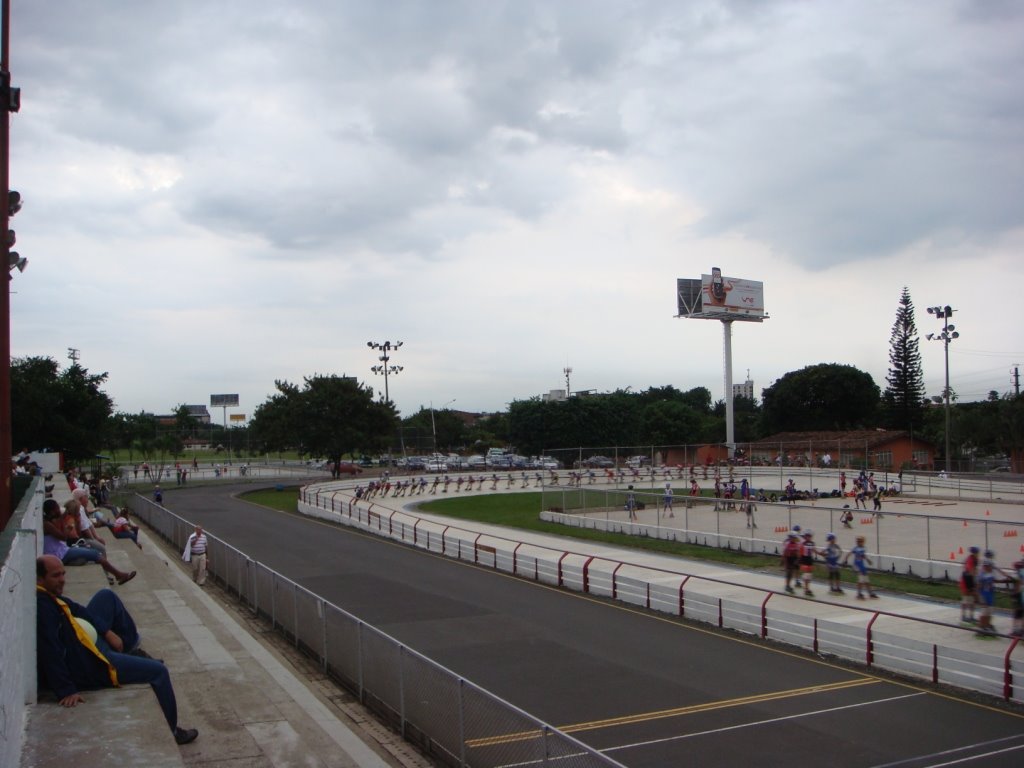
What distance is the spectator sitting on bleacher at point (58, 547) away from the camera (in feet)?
40.8

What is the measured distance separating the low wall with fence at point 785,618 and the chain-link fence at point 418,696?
8.39 meters

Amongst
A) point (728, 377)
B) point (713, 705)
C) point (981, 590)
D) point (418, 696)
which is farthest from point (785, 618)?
point (728, 377)

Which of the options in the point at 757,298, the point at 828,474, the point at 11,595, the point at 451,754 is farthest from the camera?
the point at 757,298

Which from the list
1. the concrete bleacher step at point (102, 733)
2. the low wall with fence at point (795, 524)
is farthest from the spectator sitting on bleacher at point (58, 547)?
the low wall with fence at point (795, 524)

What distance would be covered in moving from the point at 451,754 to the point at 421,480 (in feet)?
174

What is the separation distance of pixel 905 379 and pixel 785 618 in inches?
3910

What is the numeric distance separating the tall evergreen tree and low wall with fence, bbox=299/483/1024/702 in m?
87.5

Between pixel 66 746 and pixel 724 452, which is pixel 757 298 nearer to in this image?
pixel 724 452

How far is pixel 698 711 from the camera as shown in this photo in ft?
42.9

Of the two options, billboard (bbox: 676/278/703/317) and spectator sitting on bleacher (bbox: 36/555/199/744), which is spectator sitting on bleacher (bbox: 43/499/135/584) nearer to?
spectator sitting on bleacher (bbox: 36/555/199/744)

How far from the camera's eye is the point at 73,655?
299 inches

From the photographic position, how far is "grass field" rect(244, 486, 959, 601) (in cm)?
2485

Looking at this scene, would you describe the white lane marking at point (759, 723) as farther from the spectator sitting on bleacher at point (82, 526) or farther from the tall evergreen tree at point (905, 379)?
the tall evergreen tree at point (905, 379)

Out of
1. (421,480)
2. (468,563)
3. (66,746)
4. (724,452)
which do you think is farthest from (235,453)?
(66,746)
